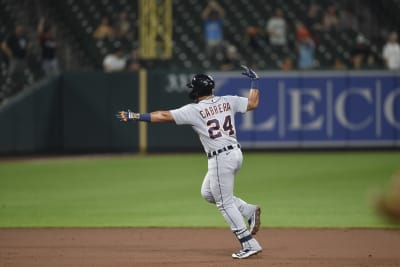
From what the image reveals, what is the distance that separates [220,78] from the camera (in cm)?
2250

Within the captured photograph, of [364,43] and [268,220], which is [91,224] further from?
[364,43]

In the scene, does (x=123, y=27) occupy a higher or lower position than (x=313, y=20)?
lower

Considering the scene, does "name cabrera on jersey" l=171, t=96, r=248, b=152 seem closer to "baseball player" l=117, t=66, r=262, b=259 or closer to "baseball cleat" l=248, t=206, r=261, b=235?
"baseball player" l=117, t=66, r=262, b=259

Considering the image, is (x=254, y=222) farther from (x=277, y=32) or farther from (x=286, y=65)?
(x=277, y=32)

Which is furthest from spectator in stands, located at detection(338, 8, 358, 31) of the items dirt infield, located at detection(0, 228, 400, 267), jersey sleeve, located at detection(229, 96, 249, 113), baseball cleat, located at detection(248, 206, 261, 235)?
baseball cleat, located at detection(248, 206, 261, 235)

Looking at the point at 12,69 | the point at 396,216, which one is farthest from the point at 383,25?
the point at 396,216

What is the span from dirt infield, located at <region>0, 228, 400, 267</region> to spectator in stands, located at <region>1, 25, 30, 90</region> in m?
10.7

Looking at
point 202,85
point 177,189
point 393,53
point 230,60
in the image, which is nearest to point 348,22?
point 393,53

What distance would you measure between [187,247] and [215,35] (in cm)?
1459

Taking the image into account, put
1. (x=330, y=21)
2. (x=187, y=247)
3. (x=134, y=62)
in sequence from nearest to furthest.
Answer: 1. (x=187, y=247)
2. (x=134, y=62)
3. (x=330, y=21)

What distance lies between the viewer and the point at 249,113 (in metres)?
22.3

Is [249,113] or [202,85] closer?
[202,85]

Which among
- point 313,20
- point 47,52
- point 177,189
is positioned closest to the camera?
point 177,189

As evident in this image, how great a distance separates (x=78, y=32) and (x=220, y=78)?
4.98m
